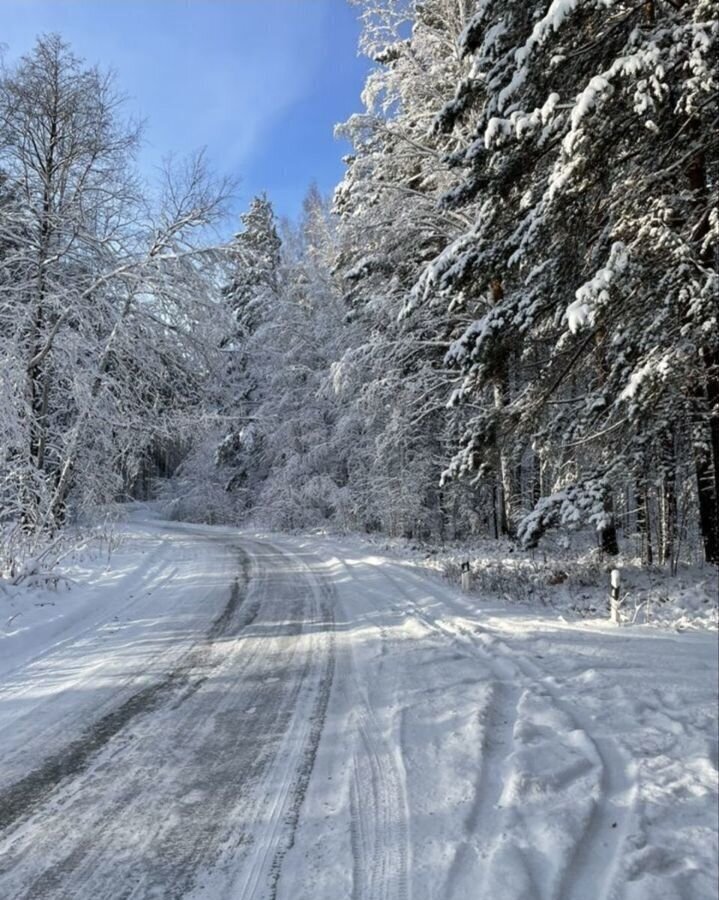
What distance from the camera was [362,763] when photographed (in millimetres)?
3615

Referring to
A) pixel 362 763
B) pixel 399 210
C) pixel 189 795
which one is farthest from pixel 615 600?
pixel 399 210

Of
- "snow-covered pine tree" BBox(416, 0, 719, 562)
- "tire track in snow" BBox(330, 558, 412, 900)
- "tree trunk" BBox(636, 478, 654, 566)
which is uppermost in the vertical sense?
"snow-covered pine tree" BBox(416, 0, 719, 562)

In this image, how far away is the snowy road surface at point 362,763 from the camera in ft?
8.38

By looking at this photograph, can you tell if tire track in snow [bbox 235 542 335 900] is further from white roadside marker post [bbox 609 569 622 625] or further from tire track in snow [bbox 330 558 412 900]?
white roadside marker post [bbox 609 569 622 625]

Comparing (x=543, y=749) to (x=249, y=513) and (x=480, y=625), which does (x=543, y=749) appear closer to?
(x=480, y=625)

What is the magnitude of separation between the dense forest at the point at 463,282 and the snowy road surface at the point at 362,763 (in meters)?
2.86

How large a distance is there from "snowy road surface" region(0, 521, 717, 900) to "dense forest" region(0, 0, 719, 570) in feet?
9.38

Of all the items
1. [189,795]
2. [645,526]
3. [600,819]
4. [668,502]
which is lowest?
[189,795]

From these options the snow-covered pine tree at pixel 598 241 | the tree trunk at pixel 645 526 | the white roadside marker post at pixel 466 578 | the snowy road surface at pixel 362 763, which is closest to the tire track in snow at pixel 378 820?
the snowy road surface at pixel 362 763

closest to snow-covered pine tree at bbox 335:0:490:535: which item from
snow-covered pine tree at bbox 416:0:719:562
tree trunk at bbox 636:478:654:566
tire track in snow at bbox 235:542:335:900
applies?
snow-covered pine tree at bbox 416:0:719:562

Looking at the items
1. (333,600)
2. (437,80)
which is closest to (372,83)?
(437,80)

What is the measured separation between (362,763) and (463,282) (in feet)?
21.4

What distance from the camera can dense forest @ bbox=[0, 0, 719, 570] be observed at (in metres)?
6.25

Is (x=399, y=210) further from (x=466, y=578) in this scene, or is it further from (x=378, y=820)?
(x=378, y=820)
